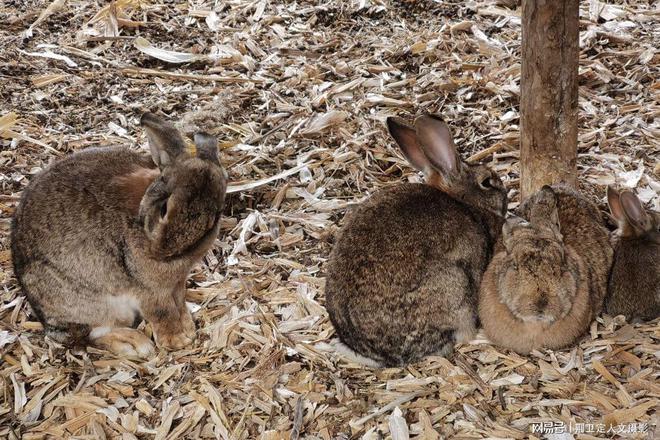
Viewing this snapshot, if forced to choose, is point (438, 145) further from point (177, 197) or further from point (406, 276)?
point (177, 197)

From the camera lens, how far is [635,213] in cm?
438

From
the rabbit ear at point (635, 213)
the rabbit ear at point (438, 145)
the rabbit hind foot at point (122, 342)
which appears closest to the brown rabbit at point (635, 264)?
the rabbit ear at point (635, 213)

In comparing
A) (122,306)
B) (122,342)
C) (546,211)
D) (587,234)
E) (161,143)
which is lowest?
(122,342)

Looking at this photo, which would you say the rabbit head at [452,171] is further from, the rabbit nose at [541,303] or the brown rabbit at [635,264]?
the rabbit nose at [541,303]

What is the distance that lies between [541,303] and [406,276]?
64cm

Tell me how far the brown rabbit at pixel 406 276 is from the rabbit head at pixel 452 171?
242 millimetres

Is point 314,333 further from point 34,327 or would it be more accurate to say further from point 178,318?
point 34,327

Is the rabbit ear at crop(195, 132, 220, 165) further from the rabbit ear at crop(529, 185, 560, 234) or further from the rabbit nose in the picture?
the rabbit nose

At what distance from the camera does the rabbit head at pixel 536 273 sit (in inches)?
152

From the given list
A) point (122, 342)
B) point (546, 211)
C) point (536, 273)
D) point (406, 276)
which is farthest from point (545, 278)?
point (122, 342)

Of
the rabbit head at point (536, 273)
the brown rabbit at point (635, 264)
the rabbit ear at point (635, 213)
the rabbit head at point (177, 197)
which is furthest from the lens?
the rabbit ear at point (635, 213)

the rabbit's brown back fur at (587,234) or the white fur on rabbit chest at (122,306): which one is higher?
the rabbit's brown back fur at (587,234)

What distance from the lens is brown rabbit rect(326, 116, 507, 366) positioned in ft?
13.3

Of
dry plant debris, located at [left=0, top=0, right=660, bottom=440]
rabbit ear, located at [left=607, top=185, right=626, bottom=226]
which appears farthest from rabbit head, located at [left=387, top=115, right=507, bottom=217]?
dry plant debris, located at [left=0, top=0, right=660, bottom=440]
